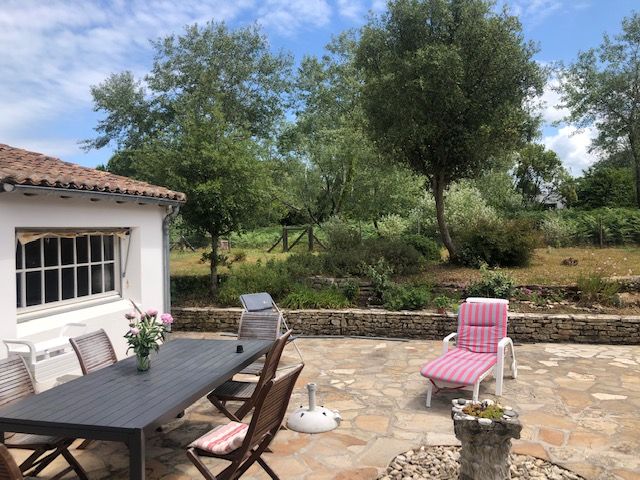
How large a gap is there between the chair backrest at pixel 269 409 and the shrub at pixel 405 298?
6.56 m

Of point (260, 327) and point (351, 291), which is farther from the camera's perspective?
point (351, 291)

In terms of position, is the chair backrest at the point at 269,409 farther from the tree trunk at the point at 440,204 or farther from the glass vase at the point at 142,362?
the tree trunk at the point at 440,204

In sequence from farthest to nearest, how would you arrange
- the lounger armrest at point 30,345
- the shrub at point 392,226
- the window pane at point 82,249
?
1. the shrub at point 392,226
2. the window pane at point 82,249
3. the lounger armrest at point 30,345

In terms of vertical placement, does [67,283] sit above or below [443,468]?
above

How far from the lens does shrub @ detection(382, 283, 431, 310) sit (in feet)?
33.7

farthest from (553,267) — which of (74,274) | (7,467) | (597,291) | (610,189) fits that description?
(610,189)

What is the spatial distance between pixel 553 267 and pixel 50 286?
11.1 meters

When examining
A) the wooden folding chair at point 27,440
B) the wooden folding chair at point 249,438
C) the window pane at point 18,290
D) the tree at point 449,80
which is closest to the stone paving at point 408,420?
the wooden folding chair at point 27,440

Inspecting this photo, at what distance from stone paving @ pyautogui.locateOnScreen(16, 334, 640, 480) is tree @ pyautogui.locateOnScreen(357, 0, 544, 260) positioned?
5662mm

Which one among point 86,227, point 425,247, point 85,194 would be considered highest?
point 85,194

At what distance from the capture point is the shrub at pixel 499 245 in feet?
40.7

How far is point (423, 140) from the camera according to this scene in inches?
480

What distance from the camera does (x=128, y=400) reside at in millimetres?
3842

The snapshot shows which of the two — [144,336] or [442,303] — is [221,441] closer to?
[144,336]
